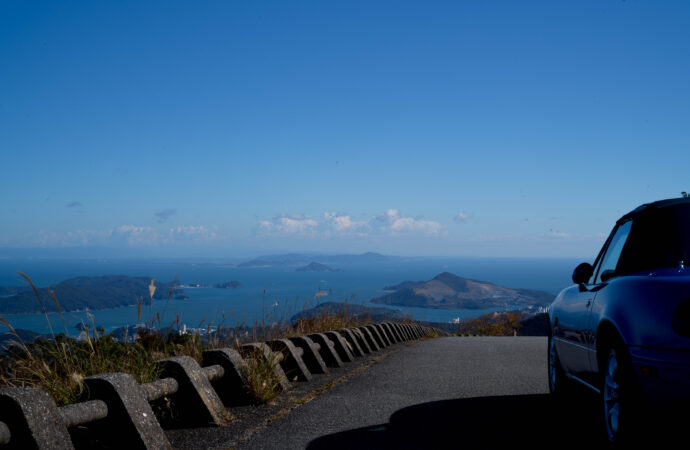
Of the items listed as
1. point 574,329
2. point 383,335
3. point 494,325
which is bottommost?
point 494,325

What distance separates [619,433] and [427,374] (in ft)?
14.6

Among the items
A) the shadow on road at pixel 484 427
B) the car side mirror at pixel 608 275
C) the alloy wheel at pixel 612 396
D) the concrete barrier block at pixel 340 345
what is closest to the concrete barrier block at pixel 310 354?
the concrete barrier block at pixel 340 345

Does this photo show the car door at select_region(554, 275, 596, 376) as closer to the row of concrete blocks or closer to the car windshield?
the car windshield

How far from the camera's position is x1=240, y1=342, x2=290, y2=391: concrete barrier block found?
6.17 meters

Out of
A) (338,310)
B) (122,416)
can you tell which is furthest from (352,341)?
(122,416)

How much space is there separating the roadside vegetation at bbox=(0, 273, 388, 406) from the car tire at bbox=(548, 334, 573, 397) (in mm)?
2772

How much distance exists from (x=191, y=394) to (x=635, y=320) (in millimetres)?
3256

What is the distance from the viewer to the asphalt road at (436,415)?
449cm

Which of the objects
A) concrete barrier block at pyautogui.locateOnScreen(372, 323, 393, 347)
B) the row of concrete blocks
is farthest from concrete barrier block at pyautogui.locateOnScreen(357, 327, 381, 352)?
the row of concrete blocks

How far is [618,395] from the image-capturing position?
3760 mm

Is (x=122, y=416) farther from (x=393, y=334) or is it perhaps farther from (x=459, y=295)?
(x=459, y=295)

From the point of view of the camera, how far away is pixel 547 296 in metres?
88.4

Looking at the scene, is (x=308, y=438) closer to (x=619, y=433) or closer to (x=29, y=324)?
(x=619, y=433)

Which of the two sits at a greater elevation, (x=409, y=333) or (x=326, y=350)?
(x=326, y=350)
